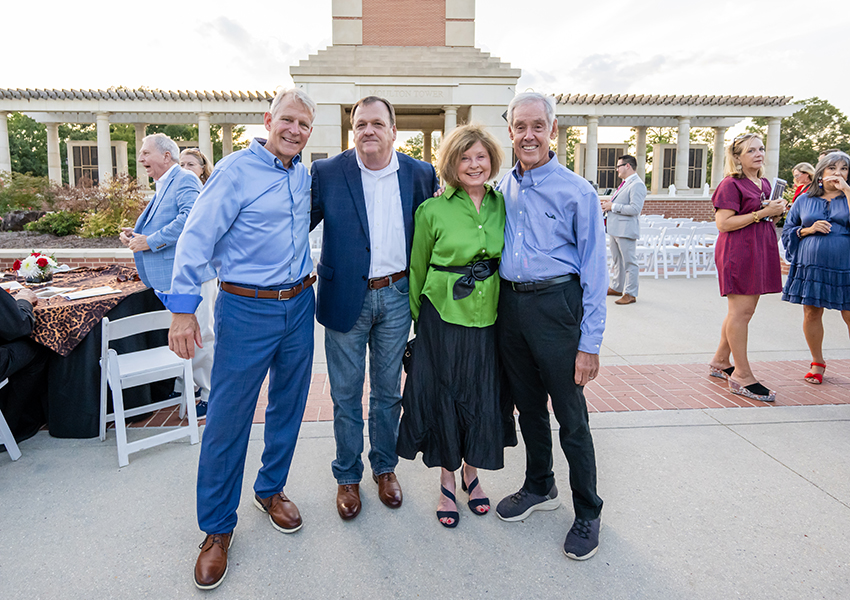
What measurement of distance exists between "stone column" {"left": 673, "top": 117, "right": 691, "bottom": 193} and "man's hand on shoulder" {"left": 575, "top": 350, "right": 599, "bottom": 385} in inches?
1137

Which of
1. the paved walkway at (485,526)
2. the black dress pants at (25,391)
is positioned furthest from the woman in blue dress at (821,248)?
the black dress pants at (25,391)

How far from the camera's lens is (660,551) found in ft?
8.56

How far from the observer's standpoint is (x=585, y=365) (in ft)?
8.28

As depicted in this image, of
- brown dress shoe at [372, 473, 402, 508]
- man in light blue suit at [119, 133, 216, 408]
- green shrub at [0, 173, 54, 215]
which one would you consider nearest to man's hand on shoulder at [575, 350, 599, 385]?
brown dress shoe at [372, 473, 402, 508]

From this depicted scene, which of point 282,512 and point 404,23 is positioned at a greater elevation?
point 404,23

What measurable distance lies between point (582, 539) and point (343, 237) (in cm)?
185

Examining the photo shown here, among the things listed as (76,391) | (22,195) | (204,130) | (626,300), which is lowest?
(76,391)

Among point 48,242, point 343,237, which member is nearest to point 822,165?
point 343,237

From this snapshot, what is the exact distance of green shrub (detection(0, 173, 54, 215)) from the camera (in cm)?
1755

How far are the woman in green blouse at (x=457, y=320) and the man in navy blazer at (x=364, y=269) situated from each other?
0.48ft

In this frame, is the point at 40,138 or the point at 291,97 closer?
the point at 291,97

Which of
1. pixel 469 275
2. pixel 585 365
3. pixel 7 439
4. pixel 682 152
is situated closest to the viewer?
pixel 585 365

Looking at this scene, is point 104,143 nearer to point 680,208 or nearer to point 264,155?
point 680,208

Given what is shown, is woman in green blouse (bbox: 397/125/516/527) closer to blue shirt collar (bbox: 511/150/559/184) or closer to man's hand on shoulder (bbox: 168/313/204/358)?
blue shirt collar (bbox: 511/150/559/184)
